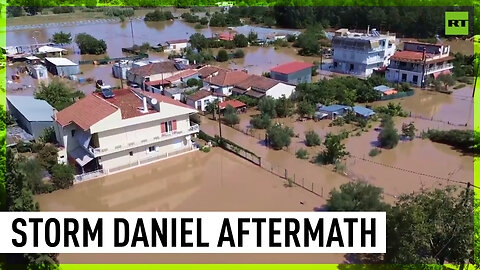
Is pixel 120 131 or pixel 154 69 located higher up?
pixel 154 69

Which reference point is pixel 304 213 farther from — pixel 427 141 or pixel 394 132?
pixel 427 141

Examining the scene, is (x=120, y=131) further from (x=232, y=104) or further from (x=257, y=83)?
(x=257, y=83)

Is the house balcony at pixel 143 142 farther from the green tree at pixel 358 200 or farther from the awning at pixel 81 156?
the green tree at pixel 358 200

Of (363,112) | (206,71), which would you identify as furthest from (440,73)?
(206,71)

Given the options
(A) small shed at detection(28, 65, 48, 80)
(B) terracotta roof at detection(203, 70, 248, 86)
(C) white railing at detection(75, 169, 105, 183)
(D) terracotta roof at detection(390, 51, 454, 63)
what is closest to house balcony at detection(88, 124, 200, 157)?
(C) white railing at detection(75, 169, 105, 183)

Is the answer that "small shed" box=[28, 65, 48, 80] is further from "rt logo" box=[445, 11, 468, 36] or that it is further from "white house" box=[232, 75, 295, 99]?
"rt logo" box=[445, 11, 468, 36]

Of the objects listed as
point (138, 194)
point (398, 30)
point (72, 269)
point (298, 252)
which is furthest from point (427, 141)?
point (398, 30)

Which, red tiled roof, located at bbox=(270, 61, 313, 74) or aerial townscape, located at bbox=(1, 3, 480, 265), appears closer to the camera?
aerial townscape, located at bbox=(1, 3, 480, 265)
